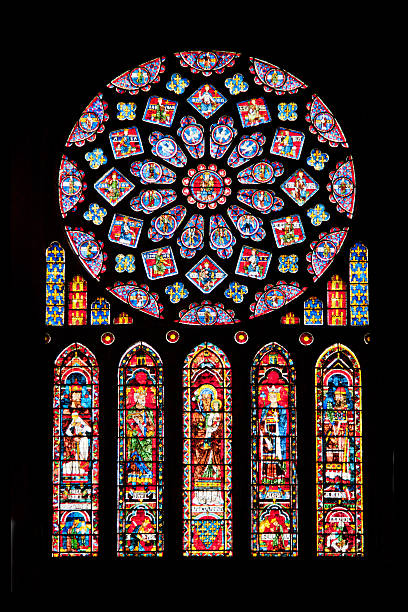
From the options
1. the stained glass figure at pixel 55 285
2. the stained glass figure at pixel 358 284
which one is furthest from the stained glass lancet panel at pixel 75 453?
the stained glass figure at pixel 358 284

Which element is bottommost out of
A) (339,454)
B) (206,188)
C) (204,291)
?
(339,454)

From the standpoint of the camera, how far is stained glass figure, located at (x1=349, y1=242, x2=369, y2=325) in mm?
13125

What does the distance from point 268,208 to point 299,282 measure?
0.97 meters

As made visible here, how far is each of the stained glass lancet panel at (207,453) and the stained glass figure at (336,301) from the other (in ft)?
4.32

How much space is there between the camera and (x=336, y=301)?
13.2m

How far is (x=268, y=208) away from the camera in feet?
44.3

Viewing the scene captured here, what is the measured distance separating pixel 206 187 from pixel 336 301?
2036 mm

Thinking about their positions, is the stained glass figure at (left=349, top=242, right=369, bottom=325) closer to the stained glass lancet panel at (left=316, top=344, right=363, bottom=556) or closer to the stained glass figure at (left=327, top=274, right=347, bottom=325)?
the stained glass figure at (left=327, top=274, right=347, bottom=325)

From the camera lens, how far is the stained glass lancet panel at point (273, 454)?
12.7 metres

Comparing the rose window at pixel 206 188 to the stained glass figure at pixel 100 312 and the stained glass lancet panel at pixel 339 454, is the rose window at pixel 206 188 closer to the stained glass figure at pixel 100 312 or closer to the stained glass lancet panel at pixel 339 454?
the stained glass figure at pixel 100 312

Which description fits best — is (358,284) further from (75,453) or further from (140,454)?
(75,453)

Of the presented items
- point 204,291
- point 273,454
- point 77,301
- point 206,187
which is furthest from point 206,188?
point 273,454
